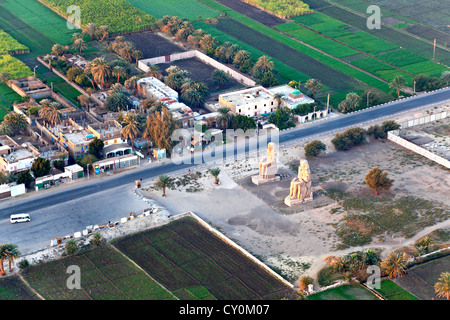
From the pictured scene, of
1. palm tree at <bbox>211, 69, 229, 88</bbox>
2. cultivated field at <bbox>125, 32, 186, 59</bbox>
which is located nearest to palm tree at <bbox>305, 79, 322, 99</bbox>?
palm tree at <bbox>211, 69, 229, 88</bbox>

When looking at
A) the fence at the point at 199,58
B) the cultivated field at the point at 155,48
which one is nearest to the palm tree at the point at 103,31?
the cultivated field at the point at 155,48

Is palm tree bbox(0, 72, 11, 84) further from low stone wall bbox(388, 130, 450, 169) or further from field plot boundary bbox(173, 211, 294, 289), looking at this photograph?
low stone wall bbox(388, 130, 450, 169)

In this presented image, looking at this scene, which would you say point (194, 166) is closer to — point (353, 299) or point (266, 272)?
point (266, 272)

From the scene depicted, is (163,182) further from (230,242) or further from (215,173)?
(230,242)

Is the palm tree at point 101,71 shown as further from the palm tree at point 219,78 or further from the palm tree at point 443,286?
the palm tree at point 443,286

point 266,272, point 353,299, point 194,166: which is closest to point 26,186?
point 194,166

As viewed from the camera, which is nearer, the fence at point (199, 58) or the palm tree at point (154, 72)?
the palm tree at point (154, 72)
